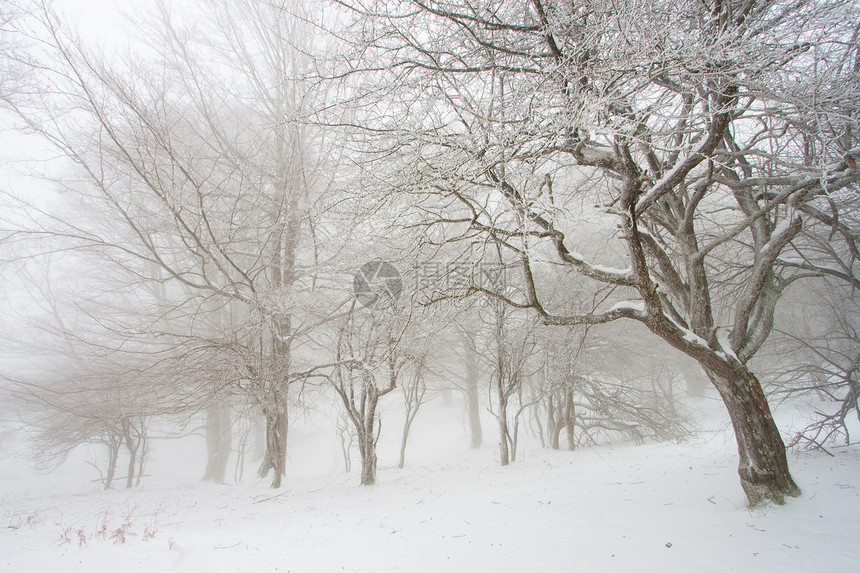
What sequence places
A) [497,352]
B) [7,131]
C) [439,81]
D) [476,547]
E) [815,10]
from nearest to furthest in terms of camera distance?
[815,10], [439,81], [476,547], [7,131], [497,352]

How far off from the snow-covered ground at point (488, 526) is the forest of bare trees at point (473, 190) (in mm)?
Result: 830

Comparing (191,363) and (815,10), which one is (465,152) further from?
(191,363)

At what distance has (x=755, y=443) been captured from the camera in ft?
15.1

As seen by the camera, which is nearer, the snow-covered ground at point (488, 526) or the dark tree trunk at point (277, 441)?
the snow-covered ground at point (488, 526)

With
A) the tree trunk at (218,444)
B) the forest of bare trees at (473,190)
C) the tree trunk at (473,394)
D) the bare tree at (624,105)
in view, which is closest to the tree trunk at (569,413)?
the forest of bare trees at (473,190)

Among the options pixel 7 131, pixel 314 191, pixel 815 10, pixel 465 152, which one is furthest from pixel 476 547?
pixel 7 131

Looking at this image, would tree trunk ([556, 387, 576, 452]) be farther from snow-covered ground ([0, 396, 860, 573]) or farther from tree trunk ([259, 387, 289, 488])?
tree trunk ([259, 387, 289, 488])

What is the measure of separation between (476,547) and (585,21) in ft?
17.0

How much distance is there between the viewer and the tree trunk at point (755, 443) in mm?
4535

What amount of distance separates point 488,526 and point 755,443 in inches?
133

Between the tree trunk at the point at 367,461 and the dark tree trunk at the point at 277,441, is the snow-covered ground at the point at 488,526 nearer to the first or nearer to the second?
the tree trunk at the point at 367,461

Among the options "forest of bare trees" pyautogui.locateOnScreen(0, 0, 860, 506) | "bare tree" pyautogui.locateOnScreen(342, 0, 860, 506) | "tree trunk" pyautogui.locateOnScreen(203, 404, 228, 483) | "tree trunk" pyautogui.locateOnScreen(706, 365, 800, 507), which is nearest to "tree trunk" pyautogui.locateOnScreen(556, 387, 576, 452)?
"forest of bare trees" pyautogui.locateOnScreen(0, 0, 860, 506)

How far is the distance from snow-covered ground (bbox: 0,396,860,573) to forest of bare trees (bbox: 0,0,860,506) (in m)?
0.83

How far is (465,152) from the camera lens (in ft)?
10.8
